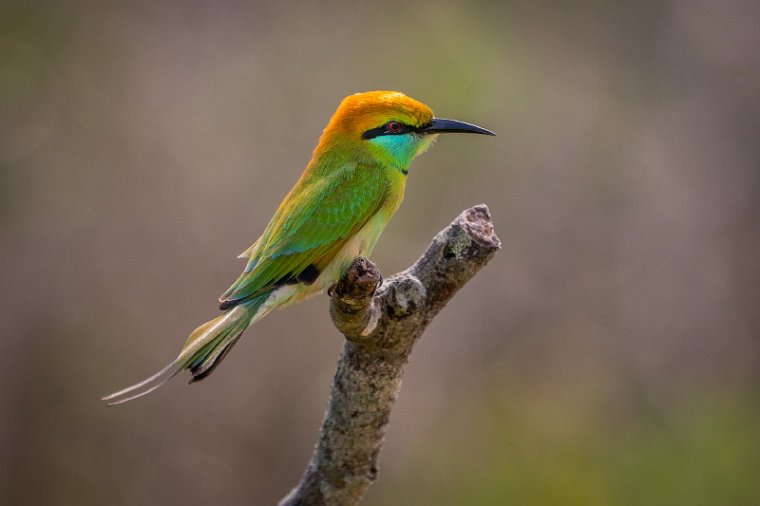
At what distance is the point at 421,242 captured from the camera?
550 cm

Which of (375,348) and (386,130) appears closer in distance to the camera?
(375,348)

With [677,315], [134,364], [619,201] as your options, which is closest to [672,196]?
[619,201]

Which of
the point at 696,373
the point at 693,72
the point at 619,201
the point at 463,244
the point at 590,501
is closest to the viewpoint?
the point at 463,244

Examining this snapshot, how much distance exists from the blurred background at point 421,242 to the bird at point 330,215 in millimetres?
2319

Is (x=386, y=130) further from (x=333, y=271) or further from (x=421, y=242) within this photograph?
(x=421, y=242)

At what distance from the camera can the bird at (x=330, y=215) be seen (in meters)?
2.55

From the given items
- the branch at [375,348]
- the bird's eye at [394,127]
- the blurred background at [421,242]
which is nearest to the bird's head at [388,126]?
the bird's eye at [394,127]

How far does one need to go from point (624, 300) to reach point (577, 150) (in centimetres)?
106

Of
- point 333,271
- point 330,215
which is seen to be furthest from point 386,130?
point 333,271

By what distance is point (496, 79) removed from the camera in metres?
6.28

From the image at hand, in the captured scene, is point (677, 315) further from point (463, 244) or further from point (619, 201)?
point (463, 244)

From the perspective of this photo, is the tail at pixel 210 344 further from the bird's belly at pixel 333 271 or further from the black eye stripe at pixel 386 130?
the black eye stripe at pixel 386 130

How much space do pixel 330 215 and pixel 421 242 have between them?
9.17 feet

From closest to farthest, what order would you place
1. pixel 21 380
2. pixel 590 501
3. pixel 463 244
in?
pixel 463 244, pixel 590 501, pixel 21 380
